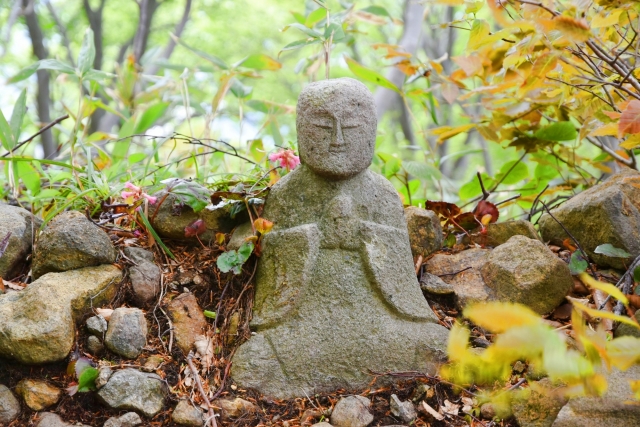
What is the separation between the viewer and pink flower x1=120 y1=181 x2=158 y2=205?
94.5 inches

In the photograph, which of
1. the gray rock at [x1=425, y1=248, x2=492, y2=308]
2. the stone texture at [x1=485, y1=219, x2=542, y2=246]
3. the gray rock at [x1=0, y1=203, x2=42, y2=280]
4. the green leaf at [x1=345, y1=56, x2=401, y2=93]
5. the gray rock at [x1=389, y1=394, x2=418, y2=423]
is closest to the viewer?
the gray rock at [x1=389, y1=394, x2=418, y2=423]

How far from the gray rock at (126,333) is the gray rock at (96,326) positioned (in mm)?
20

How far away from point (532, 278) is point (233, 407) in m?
1.25

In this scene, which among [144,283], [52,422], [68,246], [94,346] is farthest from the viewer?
[144,283]

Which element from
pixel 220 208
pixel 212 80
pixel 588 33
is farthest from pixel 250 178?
pixel 212 80

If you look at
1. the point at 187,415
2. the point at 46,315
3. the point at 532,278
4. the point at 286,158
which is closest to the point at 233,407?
the point at 187,415

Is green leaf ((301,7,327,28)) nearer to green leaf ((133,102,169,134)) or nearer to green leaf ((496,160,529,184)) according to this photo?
green leaf ((133,102,169,134))

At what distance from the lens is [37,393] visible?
1.96m

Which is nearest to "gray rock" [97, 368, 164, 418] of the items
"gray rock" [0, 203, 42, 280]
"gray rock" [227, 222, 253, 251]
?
"gray rock" [227, 222, 253, 251]

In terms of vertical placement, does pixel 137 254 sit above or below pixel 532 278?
above

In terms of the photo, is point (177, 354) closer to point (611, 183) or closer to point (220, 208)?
point (220, 208)

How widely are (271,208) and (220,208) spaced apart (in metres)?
→ 0.28

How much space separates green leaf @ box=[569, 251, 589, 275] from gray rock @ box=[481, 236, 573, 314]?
6 centimetres

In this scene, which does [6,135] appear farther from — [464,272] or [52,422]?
[464,272]
